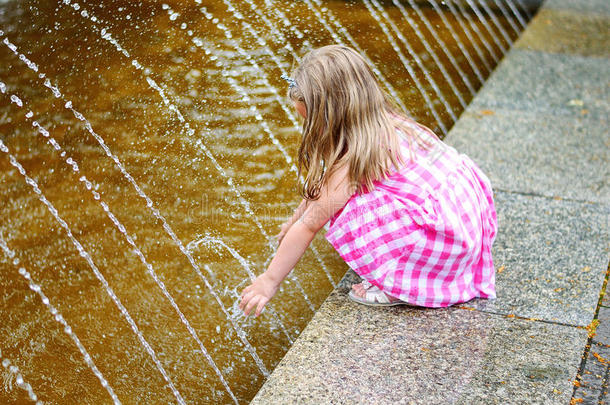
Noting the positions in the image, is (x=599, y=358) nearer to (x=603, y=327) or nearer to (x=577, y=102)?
(x=603, y=327)

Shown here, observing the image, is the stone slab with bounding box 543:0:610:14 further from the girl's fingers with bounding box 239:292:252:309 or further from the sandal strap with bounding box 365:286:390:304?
the girl's fingers with bounding box 239:292:252:309

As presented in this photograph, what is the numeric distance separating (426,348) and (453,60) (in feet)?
12.9

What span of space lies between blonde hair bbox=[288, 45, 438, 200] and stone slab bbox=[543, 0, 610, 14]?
551cm

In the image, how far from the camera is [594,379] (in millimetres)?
2441

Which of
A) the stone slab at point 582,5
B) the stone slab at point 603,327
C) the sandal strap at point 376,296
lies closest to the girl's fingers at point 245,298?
the sandal strap at point 376,296

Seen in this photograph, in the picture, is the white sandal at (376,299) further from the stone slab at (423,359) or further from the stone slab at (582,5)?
the stone slab at (582,5)

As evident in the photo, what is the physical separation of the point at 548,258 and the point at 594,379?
86cm

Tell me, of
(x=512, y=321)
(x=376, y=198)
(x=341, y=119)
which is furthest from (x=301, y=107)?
(x=512, y=321)

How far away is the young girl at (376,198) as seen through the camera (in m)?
2.62

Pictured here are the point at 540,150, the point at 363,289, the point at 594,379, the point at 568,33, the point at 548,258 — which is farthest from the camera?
the point at 568,33

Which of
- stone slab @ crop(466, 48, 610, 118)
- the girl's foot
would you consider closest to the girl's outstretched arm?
the girl's foot

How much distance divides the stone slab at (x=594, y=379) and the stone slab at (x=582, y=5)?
221 inches

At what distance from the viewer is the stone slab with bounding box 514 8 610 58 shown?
6156 millimetres

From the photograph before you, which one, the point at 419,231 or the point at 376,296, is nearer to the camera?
the point at 419,231
